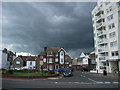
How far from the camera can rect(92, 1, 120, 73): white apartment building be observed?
40.2m

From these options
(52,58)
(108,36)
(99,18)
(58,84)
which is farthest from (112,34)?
(58,84)

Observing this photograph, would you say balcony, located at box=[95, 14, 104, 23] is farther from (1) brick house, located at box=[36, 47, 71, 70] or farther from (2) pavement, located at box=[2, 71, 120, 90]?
(2) pavement, located at box=[2, 71, 120, 90]

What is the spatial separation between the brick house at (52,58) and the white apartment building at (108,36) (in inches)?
696

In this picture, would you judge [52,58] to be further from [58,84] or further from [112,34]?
[58,84]

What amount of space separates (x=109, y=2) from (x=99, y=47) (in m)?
16.0

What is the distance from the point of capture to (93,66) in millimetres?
73062

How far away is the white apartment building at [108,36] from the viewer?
4019cm

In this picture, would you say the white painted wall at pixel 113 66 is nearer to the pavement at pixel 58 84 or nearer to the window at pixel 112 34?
the window at pixel 112 34

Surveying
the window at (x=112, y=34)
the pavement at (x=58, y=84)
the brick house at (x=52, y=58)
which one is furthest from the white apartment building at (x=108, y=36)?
the pavement at (x=58, y=84)

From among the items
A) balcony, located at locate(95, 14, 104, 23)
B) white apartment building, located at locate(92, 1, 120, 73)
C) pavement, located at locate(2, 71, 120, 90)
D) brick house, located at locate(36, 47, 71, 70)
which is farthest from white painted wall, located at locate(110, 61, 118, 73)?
brick house, located at locate(36, 47, 71, 70)

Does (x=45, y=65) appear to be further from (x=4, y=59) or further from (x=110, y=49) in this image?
(x=110, y=49)

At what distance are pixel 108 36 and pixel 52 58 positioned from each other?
26941 millimetres

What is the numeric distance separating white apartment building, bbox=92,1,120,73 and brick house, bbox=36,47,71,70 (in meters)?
Result: 17.7

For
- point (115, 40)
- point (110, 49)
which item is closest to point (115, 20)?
point (115, 40)
